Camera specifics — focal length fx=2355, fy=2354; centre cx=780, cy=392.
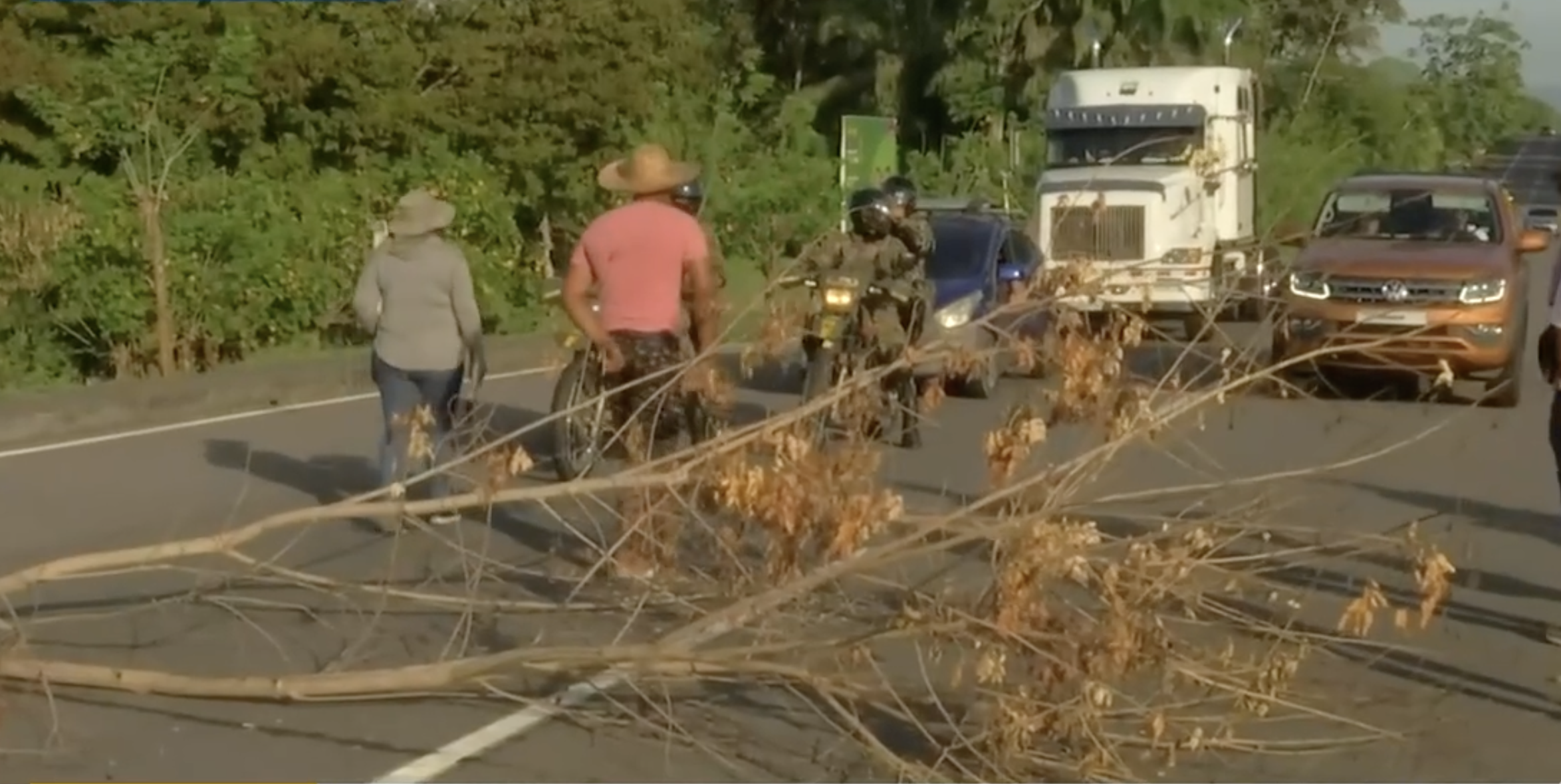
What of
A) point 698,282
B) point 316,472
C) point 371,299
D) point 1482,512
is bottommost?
point 1482,512

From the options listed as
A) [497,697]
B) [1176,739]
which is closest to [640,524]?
[497,697]

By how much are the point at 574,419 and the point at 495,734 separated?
13.1ft

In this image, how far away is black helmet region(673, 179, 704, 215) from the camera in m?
11.0

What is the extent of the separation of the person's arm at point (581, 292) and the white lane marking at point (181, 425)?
4.13 m

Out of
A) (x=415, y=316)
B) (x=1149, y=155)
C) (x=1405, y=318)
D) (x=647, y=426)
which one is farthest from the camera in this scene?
(x=1149, y=155)

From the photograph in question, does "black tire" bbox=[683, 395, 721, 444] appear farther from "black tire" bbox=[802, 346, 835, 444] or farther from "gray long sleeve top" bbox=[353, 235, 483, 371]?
"black tire" bbox=[802, 346, 835, 444]

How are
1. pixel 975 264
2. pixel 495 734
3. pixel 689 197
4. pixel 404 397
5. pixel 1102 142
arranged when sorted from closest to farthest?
pixel 495 734
pixel 404 397
pixel 689 197
pixel 975 264
pixel 1102 142

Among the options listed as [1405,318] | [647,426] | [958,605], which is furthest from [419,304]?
[1405,318]

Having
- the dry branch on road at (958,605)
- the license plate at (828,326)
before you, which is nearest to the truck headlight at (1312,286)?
the license plate at (828,326)

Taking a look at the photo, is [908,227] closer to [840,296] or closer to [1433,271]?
[840,296]

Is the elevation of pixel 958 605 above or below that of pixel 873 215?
below

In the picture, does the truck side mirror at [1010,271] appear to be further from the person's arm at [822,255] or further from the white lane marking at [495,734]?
the white lane marking at [495,734]

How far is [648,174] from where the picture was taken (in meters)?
10.4

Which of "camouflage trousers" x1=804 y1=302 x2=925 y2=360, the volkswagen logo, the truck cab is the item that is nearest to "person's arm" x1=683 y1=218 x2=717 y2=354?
"camouflage trousers" x1=804 y1=302 x2=925 y2=360
